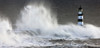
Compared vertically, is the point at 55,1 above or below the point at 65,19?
above

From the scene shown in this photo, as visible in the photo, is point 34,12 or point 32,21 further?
point 34,12

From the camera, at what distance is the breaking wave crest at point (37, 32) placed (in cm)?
551

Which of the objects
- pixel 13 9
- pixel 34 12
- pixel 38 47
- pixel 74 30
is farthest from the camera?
pixel 13 9

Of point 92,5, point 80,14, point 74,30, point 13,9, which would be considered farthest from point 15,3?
point 74,30

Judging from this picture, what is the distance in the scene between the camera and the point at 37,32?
7.55 m

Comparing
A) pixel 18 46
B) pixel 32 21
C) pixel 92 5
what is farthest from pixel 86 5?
pixel 18 46

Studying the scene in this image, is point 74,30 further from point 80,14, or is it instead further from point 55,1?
point 55,1

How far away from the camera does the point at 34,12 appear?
9.72 metres

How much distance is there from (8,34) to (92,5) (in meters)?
7.58

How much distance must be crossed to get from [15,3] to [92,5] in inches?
169

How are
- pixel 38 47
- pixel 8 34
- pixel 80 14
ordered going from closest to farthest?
pixel 38 47 < pixel 8 34 < pixel 80 14

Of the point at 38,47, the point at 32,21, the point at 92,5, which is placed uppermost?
the point at 92,5

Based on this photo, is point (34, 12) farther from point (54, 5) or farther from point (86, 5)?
point (86, 5)

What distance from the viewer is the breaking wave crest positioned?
551 centimetres
